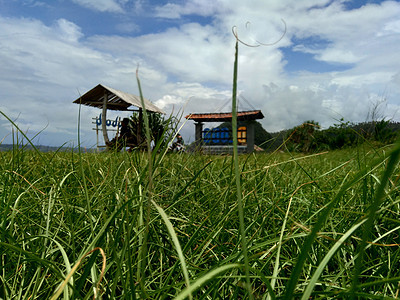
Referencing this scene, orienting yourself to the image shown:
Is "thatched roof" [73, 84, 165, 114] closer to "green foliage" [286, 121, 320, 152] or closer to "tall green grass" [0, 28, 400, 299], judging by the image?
"green foliage" [286, 121, 320, 152]

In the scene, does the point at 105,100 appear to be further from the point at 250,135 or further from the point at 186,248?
Answer: the point at 186,248

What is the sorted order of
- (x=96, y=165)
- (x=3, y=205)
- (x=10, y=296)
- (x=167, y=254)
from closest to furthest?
(x=10, y=296) < (x=167, y=254) < (x=3, y=205) < (x=96, y=165)

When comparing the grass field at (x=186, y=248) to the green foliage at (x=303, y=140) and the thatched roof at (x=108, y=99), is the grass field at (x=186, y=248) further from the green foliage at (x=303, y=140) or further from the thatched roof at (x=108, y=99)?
the thatched roof at (x=108, y=99)

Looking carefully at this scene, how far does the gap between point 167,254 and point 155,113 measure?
12.5 meters

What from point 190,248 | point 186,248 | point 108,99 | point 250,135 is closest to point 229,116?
point 250,135

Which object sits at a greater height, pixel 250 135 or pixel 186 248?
pixel 250 135

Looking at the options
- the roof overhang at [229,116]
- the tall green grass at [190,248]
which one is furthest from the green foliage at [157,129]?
the roof overhang at [229,116]

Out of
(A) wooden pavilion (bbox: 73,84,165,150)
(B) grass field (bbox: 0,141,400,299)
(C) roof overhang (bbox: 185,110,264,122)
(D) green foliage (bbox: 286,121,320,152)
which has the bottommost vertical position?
(B) grass field (bbox: 0,141,400,299)

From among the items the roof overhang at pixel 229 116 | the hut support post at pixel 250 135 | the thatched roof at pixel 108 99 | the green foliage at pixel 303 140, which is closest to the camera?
the green foliage at pixel 303 140

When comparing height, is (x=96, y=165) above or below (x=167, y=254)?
above

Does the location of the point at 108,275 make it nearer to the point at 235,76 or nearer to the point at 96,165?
the point at 235,76

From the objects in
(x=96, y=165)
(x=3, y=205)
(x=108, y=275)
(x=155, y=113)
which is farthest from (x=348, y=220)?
(x=155, y=113)

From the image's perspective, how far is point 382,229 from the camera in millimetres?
1193

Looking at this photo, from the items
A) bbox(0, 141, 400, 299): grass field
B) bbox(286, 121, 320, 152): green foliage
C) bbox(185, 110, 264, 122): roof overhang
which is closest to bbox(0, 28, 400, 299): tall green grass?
bbox(0, 141, 400, 299): grass field
